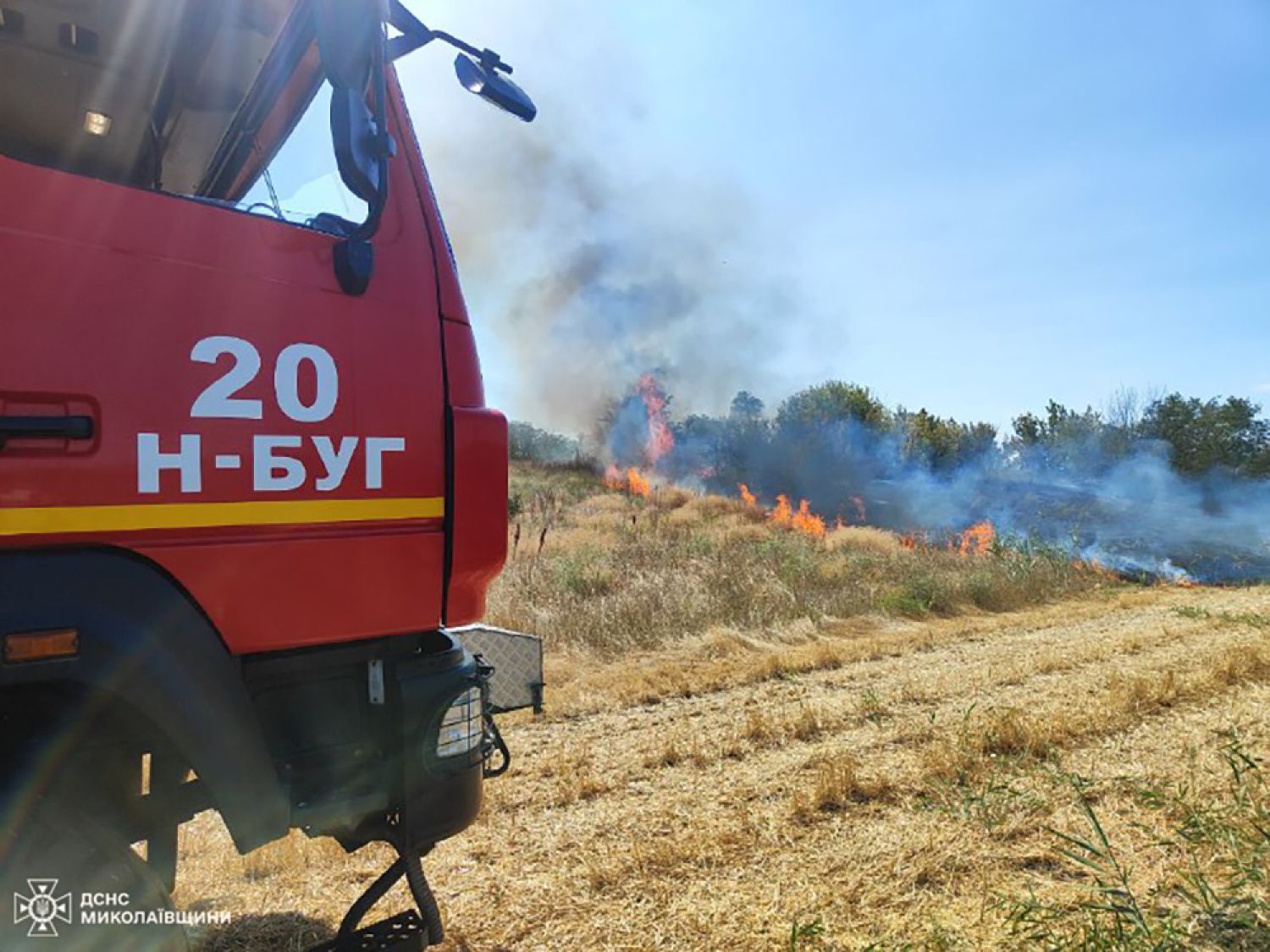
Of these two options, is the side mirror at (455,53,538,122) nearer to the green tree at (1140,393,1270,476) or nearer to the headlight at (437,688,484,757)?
the headlight at (437,688,484,757)

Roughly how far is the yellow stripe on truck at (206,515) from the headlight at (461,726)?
0.57 m

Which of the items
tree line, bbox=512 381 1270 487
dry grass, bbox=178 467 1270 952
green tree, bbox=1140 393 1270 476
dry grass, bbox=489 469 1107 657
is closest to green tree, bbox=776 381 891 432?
tree line, bbox=512 381 1270 487

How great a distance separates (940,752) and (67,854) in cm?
369

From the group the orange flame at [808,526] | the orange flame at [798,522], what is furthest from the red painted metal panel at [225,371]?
the orange flame at [808,526]

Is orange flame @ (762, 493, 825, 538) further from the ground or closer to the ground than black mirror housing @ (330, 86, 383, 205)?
closer to the ground

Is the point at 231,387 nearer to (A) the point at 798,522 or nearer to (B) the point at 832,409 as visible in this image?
(A) the point at 798,522

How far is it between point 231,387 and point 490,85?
130 cm

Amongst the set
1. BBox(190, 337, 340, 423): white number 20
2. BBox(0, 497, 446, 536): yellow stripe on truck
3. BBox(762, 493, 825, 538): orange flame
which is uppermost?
BBox(190, 337, 340, 423): white number 20

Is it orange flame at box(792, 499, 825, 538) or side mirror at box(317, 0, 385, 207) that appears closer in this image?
side mirror at box(317, 0, 385, 207)

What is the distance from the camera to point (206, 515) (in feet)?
5.97

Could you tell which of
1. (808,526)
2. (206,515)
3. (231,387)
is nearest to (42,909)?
(206,515)

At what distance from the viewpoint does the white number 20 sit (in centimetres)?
183

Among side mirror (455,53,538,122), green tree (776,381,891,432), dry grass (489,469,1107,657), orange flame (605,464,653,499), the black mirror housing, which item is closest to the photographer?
the black mirror housing

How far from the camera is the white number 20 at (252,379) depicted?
1.83 m
